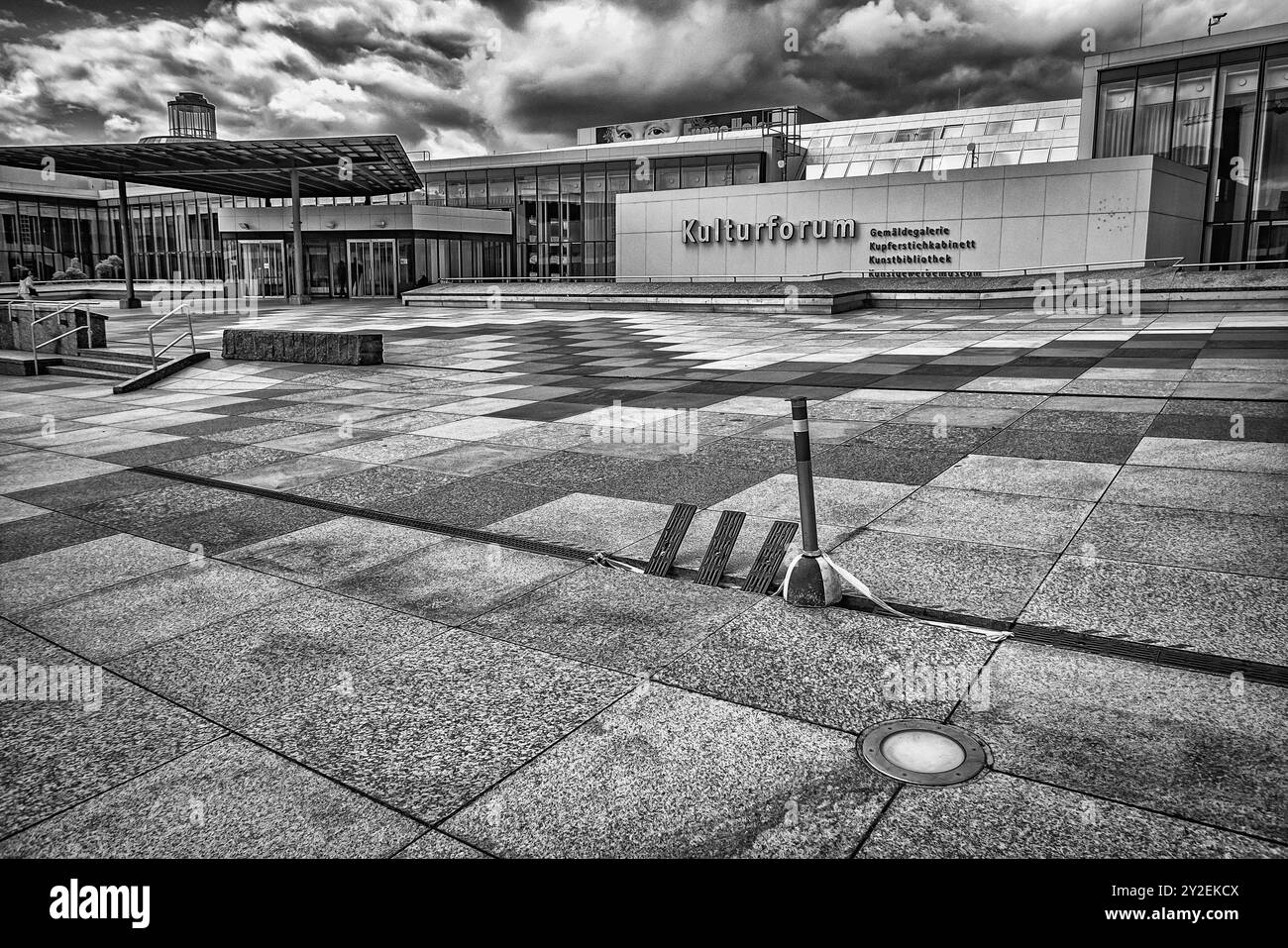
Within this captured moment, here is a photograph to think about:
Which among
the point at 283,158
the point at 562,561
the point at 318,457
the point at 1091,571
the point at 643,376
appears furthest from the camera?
the point at 283,158

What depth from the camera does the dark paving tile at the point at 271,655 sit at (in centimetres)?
477

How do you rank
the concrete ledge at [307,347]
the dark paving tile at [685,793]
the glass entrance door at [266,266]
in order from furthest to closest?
the glass entrance door at [266,266]
the concrete ledge at [307,347]
the dark paving tile at [685,793]

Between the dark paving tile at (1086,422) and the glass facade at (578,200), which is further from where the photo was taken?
the glass facade at (578,200)

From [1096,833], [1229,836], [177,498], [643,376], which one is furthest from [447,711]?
[643,376]

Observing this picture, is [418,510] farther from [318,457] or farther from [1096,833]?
[1096,833]

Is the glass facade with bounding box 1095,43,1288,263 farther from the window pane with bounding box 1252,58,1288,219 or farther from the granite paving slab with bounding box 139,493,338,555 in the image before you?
the granite paving slab with bounding box 139,493,338,555

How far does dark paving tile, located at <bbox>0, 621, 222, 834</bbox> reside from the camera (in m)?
3.88

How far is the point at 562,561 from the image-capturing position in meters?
6.88

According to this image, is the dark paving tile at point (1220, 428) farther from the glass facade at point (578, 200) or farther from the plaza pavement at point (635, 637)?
the glass facade at point (578, 200)

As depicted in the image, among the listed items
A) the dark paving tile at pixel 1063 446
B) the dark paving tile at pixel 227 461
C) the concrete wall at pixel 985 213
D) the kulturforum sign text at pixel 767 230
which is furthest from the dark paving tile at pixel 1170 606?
the kulturforum sign text at pixel 767 230

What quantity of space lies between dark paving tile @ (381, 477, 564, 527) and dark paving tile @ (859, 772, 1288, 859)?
16.4 feet

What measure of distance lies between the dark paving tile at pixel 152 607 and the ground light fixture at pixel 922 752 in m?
4.07

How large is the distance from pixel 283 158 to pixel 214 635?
37.2 metres

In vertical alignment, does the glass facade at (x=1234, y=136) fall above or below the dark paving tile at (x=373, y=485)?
above
